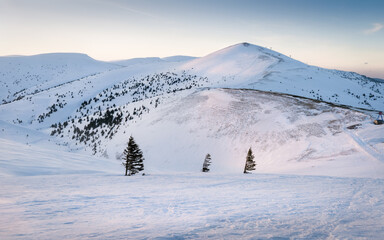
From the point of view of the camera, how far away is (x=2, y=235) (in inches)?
259

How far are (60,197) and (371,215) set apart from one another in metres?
13.6

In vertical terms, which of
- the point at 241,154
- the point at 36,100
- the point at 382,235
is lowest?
the point at 241,154

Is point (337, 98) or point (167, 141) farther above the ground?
point (337, 98)

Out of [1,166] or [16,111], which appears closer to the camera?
[1,166]

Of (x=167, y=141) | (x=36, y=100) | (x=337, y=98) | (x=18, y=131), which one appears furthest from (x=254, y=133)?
(x=36, y=100)

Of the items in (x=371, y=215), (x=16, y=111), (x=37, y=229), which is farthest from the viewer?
(x=16, y=111)

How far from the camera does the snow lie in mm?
7555

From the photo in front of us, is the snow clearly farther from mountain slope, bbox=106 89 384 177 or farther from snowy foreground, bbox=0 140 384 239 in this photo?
mountain slope, bbox=106 89 384 177

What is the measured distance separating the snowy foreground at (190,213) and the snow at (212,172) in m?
0.05

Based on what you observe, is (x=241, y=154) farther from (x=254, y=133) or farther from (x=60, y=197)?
(x=60, y=197)

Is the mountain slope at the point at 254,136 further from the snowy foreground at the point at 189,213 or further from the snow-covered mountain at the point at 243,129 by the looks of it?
the snowy foreground at the point at 189,213

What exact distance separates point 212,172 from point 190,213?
19264 millimetres

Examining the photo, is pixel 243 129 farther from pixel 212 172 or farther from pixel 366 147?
pixel 366 147

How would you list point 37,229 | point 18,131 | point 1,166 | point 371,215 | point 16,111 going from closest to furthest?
point 37,229
point 371,215
point 1,166
point 18,131
point 16,111
